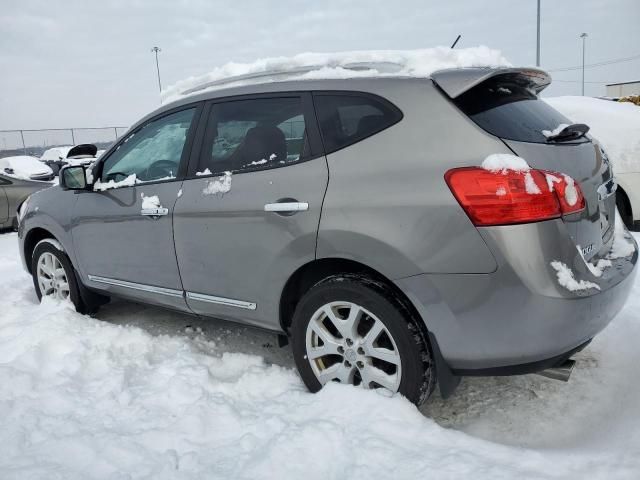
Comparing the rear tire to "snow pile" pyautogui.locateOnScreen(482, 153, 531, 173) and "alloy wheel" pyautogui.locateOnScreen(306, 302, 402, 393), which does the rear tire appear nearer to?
"alloy wheel" pyautogui.locateOnScreen(306, 302, 402, 393)

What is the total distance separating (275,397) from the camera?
9.32 feet

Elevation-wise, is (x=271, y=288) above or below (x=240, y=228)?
below

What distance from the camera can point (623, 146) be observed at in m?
5.76

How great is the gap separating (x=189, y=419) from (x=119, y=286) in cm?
157

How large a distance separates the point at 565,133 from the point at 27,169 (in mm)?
12148

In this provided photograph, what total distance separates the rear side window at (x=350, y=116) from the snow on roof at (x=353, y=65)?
0.15 m

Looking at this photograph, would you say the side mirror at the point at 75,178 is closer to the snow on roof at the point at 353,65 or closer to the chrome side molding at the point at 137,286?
the chrome side molding at the point at 137,286

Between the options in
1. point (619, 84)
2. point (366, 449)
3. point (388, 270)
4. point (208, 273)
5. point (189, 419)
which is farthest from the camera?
point (619, 84)

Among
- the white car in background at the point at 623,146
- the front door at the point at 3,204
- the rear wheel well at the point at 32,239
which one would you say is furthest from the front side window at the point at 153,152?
the front door at the point at 3,204

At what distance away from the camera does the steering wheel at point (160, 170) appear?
3351mm

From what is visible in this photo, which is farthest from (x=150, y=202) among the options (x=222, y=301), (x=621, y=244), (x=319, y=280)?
(x=621, y=244)

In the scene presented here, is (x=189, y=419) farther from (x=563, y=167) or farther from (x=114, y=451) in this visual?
(x=563, y=167)

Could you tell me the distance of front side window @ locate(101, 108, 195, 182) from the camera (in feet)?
11.1

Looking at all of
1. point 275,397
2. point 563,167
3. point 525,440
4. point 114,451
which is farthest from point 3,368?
point 563,167
